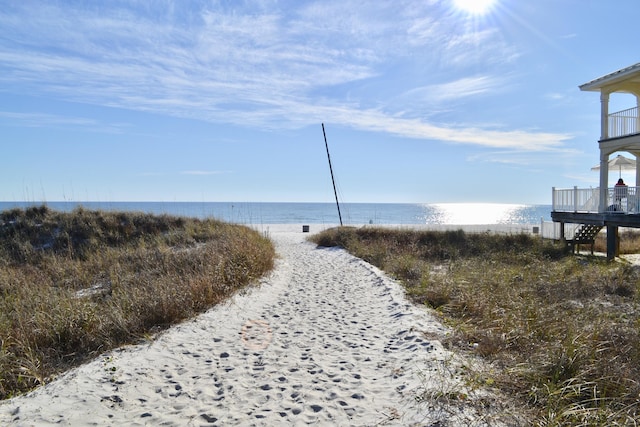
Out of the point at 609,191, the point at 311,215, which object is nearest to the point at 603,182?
the point at 609,191

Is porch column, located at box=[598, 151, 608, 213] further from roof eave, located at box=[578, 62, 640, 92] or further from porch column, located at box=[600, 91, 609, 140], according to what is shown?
roof eave, located at box=[578, 62, 640, 92]

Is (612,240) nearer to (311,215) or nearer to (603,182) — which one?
(603,182)

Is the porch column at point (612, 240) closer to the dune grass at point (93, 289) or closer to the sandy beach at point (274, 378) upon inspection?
the sandy beach at point (274, 378)

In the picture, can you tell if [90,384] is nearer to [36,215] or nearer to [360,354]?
[360,354]

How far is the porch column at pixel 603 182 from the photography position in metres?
14.7

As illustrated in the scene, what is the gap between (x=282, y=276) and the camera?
1060 centimetres

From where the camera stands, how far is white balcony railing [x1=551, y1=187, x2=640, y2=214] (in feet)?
44.5

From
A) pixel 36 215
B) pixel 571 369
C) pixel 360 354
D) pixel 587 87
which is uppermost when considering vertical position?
pixel 587 87

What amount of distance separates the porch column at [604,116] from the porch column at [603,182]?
→ 2.38 feet

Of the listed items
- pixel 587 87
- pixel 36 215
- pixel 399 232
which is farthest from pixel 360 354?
pixel 36 215

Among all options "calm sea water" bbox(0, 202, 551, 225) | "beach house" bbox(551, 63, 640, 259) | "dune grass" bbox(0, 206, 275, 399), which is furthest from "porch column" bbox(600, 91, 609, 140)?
"dune grass" bbox(0, 206, 275, 399)

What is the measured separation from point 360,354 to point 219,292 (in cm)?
375

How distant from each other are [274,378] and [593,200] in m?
16.1

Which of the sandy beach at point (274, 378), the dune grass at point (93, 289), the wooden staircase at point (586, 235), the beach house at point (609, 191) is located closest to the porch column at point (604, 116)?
the beach house at point (609, 191)
